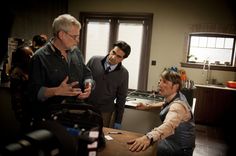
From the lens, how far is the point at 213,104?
178 inches

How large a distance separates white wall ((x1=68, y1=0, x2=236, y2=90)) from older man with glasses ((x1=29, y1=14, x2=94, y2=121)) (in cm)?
400

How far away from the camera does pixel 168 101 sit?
1.82 m

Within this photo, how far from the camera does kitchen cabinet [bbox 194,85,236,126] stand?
445 centimetres

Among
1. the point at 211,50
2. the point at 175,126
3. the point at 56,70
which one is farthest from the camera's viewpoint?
the point at 211,50

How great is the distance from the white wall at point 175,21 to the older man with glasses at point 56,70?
400 cm

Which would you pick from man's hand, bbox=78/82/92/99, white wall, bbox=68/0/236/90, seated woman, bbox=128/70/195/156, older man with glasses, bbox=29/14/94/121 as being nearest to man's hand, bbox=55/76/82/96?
older man with glasses, bbox=29/14/94/121

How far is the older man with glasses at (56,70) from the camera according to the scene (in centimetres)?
129

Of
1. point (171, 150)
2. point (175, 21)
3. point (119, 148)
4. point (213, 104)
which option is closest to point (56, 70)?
point (119, 148)

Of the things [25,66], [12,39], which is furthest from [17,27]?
[25,66]

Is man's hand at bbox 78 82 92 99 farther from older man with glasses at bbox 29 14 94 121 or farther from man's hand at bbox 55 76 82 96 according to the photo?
man's hand at bbox 55 76 82 96

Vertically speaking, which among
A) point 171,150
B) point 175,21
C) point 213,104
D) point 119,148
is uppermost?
point 175,21

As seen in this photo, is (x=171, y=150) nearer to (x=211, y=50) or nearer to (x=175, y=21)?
(x=175, y=21)

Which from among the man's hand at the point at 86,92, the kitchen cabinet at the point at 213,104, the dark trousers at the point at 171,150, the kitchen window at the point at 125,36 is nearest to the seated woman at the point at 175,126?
the dark trousers at the point at 171,150

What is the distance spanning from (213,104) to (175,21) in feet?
6.29
